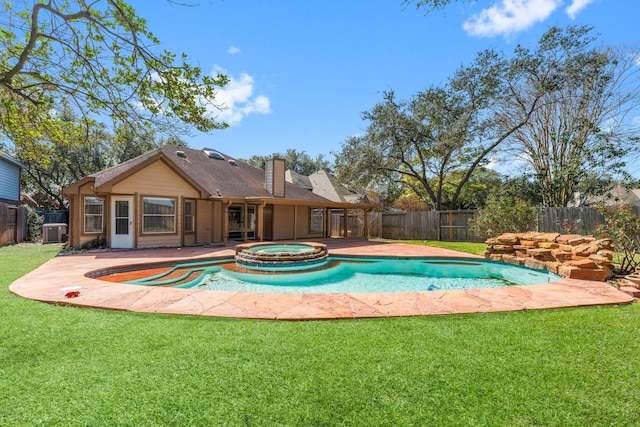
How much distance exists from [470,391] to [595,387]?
102 centimetres

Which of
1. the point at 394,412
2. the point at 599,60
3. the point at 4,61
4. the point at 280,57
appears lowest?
the point at 394,412

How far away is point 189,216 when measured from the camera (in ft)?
46.4

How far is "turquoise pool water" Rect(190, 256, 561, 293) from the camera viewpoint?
7438 millimetres

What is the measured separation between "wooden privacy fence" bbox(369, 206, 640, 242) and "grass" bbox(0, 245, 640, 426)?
470 inches

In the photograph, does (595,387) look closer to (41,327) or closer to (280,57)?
(41,327)

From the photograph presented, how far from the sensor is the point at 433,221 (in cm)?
1895

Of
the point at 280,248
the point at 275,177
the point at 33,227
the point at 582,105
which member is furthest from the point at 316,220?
the point at 582,105

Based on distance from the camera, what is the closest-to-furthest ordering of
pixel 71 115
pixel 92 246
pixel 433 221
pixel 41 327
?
1. pixel 41 327
2. pixel 71 115
3. pixel 92 246
4. pixel 433 221

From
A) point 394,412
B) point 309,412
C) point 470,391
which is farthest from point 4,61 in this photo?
point 470,391

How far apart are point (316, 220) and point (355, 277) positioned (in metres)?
11.8

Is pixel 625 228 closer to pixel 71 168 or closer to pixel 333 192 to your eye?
pixel 333 192

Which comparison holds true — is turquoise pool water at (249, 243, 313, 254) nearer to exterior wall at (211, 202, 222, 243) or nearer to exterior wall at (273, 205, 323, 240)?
exterior wall at (211, 202, 222, 243)

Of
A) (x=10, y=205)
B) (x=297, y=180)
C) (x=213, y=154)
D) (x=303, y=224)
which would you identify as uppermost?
(x=213, y=154)

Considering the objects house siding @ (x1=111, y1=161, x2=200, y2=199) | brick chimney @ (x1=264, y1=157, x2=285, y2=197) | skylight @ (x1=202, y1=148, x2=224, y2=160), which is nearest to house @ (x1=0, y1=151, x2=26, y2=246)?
house siding @ (x1=111, y1=161, x2=200, y2=199)
